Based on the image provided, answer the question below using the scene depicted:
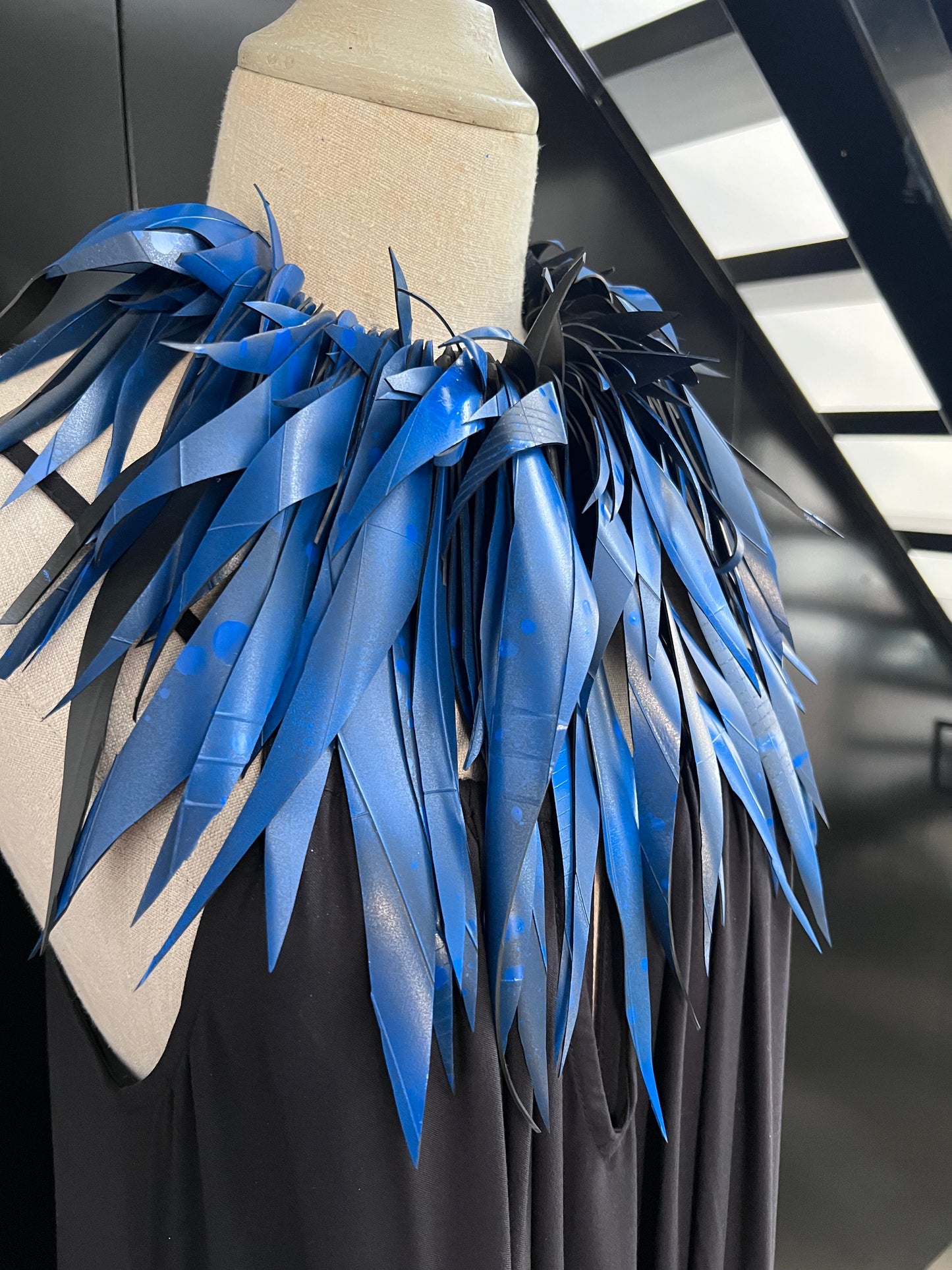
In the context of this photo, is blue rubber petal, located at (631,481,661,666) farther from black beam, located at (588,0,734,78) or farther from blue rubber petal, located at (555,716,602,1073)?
black beam, located at (588,0,734,78)

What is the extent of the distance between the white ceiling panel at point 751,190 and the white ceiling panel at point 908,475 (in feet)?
1.28

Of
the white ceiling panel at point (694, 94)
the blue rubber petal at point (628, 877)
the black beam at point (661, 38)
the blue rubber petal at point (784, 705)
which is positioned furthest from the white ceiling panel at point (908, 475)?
the blue rubber petal at point (628, 877)

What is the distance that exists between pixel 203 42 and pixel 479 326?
553mm

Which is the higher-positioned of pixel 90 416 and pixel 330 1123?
pixel 90 416

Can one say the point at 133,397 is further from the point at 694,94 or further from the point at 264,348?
the point at 694,94

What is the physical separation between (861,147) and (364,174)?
3.51ft

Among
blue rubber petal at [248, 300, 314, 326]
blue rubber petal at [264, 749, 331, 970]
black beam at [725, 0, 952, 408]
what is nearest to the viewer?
blue rubber petal at [264, 749, 331, 970]

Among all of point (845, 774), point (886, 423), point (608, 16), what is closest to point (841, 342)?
point (886, 423)

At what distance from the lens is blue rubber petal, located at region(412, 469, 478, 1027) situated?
1.52ft

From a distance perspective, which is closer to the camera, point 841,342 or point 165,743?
point 165,743

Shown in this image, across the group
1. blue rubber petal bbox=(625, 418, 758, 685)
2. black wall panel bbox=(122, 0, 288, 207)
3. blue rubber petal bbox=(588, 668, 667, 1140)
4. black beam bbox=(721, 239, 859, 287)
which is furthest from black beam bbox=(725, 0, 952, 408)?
blue rubber petal bbox=(588, 668, 667, 1140)

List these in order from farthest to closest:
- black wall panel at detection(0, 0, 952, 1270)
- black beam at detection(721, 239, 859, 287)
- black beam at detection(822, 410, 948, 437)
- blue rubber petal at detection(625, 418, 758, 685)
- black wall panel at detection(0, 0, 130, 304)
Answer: black beam at detection(822, 410, 948, 437) < black beam at detection(721, 239, 859, 287) < black wall panel at detection(0, 0, 952, 1270) < black wall panel at detection(0, 0, 130, 304) < blue rubber petal at detection(625, 418, 758, 685)

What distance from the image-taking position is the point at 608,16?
51.4 inches

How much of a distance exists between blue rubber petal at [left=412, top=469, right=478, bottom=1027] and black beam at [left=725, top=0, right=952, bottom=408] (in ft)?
3.71
